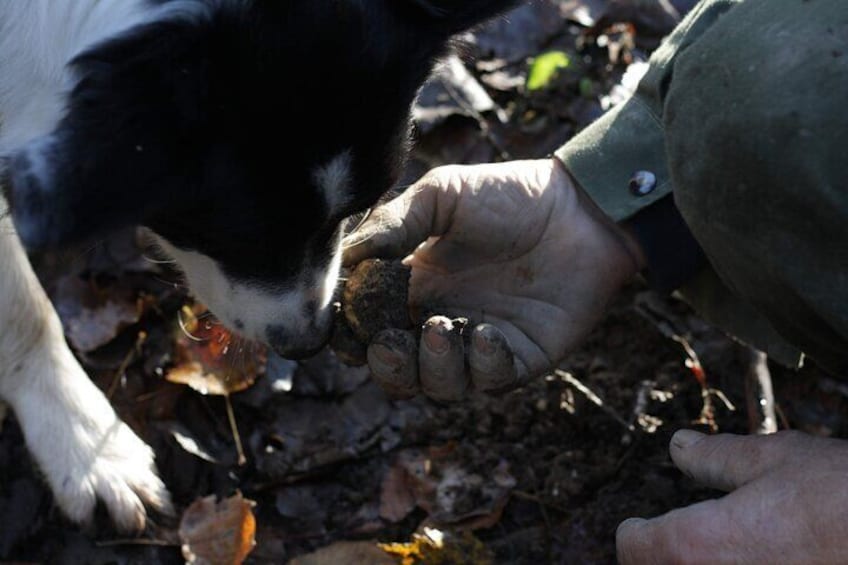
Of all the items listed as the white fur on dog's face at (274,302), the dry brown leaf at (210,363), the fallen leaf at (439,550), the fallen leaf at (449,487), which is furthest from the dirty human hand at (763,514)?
the dry brown leaf at (210,363)

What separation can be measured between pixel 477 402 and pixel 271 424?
561mm

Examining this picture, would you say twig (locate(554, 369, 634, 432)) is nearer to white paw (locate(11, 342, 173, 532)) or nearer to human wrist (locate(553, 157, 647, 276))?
human wrist (locate(553, 157, 647, 276))

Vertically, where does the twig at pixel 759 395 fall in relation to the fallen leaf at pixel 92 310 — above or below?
above

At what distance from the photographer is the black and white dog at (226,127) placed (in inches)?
65.1

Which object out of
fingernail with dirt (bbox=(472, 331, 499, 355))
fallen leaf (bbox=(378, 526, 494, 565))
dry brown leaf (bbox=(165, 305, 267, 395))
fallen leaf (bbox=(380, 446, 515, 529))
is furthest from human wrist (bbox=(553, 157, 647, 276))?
dry brown leaf (bbox=(165, 305, 267, 395))

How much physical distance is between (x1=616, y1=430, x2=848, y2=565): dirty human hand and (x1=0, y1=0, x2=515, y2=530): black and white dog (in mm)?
847

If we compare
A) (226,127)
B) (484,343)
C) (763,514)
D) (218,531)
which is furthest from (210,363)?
(763,514)

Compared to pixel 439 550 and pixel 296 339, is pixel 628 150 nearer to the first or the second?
pixel 296 339

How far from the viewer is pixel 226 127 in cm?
189

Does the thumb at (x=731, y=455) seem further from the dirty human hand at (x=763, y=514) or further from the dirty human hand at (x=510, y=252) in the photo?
the dirty human hand at (x=510, y=252)

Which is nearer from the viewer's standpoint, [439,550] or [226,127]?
[226,127]

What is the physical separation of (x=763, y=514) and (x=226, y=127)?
3.82 ft

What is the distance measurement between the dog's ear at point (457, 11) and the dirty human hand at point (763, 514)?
1.00 meters

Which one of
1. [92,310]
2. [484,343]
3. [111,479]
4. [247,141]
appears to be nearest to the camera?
[247,141]
